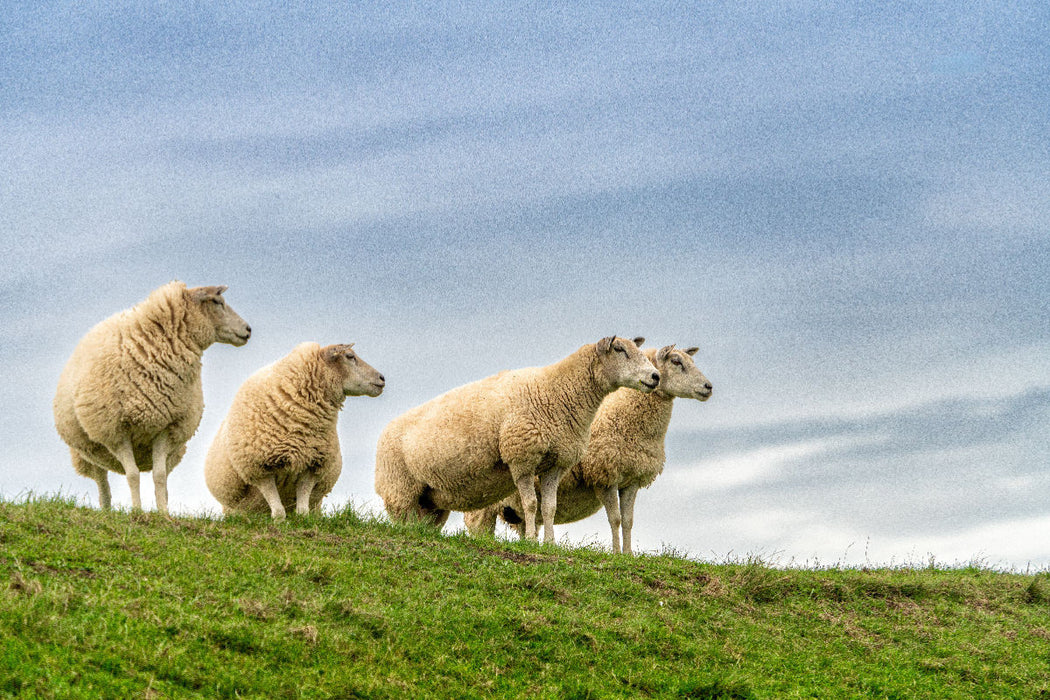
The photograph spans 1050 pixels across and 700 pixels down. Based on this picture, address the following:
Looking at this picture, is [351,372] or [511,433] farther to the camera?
[511,433]

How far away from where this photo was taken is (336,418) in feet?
56.0

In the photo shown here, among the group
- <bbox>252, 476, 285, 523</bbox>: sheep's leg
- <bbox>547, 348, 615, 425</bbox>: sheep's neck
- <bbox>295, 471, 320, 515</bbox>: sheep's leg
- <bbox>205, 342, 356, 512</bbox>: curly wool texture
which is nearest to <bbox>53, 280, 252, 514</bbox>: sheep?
<bbox>205, 342, 356, 512</bbox>: curly wool texture

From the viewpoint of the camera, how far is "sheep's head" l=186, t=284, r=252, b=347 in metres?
16.9

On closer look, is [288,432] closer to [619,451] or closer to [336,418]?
[336,418]

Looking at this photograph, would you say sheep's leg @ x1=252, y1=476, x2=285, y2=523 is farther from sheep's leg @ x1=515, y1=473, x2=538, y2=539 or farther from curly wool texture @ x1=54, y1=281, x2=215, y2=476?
sheep's leg @ x1=515, y1=473, x2=538, y2=539

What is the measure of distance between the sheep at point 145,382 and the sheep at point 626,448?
21.5 feet

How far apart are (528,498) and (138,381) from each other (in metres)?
6.63

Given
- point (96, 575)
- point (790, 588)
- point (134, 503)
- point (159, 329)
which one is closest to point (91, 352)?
point (159, 329)

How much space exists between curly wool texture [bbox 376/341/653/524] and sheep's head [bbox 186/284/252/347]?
377 centimetres

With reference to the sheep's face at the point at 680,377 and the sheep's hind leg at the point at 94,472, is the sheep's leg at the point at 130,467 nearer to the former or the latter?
the sheep's hind leg at the point at 94,472

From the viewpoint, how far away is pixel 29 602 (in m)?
9.21

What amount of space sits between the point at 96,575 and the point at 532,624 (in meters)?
4.54

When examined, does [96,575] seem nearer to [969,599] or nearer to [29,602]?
[29,602]

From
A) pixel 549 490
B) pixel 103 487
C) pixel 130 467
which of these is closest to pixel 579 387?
pixel 549 490
